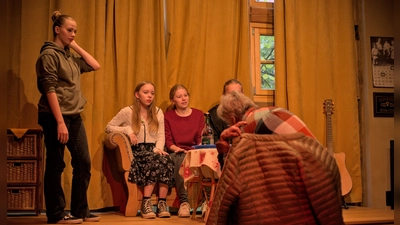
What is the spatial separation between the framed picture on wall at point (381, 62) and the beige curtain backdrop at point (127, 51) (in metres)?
1.61

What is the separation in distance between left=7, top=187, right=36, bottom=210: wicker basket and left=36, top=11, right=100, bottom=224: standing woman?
604 mm

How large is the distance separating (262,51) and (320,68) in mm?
698

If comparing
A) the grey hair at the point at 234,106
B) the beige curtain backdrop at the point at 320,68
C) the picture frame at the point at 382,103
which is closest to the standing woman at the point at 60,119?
the grey hair at the point at 234,106

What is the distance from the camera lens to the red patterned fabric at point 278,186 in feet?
6.07

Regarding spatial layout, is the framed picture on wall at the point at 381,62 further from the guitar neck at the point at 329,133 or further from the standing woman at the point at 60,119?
the standing woman at the point at 60,119

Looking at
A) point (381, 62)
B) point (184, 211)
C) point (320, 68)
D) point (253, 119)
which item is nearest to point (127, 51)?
point (184, 211)

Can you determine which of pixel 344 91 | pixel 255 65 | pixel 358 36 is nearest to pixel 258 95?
pixel 255 65

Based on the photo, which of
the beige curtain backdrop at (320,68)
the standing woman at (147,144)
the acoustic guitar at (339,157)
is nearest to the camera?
the standing woman at (147,144)

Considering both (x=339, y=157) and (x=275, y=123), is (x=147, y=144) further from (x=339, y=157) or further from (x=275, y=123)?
(x=275, y=123)

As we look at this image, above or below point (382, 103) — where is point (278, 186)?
below

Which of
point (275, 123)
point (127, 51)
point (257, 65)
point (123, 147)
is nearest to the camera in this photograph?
point (275, 123)

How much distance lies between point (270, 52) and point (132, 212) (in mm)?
2463

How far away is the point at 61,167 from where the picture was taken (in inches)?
126

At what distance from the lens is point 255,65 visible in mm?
5145
